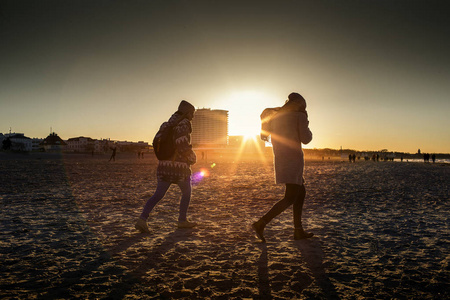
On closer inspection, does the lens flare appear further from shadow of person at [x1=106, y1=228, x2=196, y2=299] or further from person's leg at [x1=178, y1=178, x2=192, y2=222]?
shadow of person at [x1=106, y1=228, x2=196, y2=299]

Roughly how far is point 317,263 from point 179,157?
7.48 feet

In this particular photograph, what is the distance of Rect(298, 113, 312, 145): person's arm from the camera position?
3842 millimetres

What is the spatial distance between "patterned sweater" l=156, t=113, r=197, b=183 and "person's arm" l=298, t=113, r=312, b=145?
5.00 ft

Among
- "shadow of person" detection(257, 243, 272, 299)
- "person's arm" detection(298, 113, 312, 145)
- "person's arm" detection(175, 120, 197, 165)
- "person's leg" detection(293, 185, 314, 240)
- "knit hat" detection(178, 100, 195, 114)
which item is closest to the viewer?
"shadow of person" detection(257, 243, 272, 299)

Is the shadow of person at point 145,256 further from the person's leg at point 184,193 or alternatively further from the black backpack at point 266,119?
the black backpack at point 266,119

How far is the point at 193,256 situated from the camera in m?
3.48

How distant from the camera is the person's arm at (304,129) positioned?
384 cm

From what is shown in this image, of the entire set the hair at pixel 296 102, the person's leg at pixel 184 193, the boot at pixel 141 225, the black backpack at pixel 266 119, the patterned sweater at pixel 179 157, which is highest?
the hair at pixel 296 102

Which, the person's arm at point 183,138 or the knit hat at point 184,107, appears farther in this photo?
the knit hat at point 184,107

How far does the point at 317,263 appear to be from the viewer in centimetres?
326

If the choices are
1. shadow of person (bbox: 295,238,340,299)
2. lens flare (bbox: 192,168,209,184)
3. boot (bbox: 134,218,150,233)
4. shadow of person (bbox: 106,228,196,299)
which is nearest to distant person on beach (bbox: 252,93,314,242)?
shadow of person (bbox: 295,238,340,299)

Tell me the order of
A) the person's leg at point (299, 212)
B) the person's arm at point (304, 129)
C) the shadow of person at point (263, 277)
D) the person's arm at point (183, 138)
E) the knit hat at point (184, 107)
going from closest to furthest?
the shadow of person at point (263, 277), the person's arm at point (304, 129), the person's leg at point (299, 212), the person's arm at point (183, 138), the knit hat at point (184, 107)

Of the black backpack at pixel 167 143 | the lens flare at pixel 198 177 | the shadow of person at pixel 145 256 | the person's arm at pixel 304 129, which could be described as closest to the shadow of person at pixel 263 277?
the shadow of person at pixel 145 256

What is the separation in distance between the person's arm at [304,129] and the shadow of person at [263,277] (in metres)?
1.43
